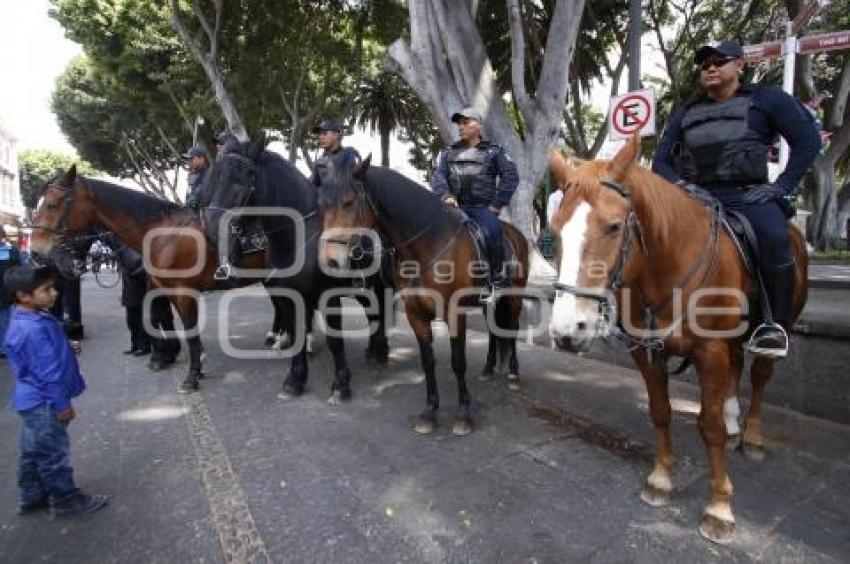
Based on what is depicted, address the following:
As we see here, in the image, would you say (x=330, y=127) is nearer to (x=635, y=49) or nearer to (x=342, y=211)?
(x=342, y=211)

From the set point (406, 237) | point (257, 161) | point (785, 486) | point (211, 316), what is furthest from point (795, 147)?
point (211, 316)

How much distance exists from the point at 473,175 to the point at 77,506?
388 centimetres

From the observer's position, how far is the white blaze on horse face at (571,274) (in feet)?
7.29

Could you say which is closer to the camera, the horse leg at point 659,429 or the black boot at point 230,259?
the horse leg at point 659,429

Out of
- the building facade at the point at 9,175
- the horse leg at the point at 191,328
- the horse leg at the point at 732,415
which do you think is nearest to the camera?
the horse leg at the point at 732,415

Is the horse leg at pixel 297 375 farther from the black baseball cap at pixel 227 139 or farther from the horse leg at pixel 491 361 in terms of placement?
the horse leg at pixel 491 361

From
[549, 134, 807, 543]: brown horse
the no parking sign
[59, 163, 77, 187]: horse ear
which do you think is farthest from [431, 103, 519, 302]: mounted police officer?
[59, 163, 77, 187]: horse ear

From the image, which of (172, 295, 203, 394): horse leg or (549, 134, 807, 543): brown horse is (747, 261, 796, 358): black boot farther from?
(172, 295, 203, 394): horse leg

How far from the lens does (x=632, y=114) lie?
677 centimetres

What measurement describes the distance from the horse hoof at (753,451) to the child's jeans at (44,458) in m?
4.56

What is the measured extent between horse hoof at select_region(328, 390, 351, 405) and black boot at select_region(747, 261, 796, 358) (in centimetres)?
351

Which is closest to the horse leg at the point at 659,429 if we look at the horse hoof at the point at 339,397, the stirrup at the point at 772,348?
the stirrup at the point at 772,348

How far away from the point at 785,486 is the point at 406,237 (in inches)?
123

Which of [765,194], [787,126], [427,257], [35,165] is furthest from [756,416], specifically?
[35,165]
